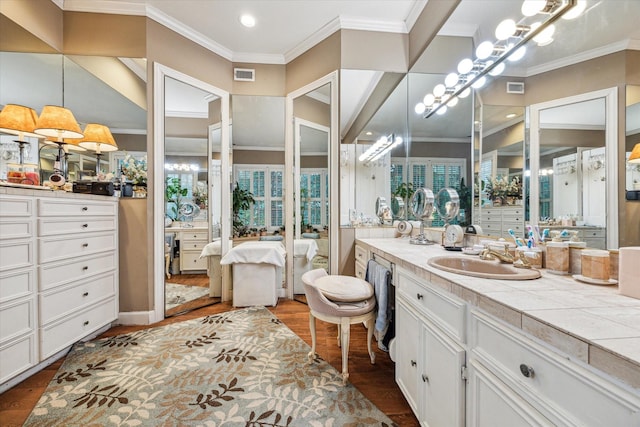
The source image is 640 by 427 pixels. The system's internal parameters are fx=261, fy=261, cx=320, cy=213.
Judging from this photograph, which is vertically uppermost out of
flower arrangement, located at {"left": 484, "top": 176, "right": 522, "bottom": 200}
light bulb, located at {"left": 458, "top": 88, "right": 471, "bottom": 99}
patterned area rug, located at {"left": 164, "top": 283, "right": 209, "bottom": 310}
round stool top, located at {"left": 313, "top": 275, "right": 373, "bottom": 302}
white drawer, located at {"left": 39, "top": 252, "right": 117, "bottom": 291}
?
light bulb, located at {"left": 458, "top": 88, "right": 471, "bottom": 99}

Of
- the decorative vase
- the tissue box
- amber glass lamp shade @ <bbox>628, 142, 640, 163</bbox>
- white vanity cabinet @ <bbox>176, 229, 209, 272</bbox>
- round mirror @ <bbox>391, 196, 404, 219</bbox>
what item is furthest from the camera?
white vanity cabinet @ <bbox>176, 229, 209, 272</bbox>

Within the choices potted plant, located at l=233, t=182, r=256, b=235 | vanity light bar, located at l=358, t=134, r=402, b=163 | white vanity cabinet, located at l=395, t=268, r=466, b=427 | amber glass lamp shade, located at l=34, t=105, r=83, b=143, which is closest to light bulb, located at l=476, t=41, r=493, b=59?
vanity light bar, located at l=358, t=134, r=402, b=163

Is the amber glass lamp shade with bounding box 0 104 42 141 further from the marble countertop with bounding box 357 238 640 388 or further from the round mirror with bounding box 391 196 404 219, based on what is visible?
the round mirror with bounding box 391 196 404 219

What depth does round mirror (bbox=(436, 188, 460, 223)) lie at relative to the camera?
208cm

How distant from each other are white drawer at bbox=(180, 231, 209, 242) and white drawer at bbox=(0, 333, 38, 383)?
146 centimetres

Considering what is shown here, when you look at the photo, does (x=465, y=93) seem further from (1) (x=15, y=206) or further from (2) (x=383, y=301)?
(1) (x=15, y=206)

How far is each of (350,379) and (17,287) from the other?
219cm

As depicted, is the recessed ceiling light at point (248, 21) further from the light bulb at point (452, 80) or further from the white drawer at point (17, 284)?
the white drawer at point (17, 284)

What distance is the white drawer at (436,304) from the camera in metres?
1.00

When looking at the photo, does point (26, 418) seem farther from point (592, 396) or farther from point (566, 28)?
point (566, 28)

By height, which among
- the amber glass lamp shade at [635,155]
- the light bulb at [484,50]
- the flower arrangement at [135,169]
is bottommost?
the amber glass lamp shade at [635,155]

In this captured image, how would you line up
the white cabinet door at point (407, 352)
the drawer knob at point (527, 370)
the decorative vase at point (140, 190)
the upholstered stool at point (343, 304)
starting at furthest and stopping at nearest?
the decorative vase at point (140, 190) < the upholstered stool at point (343, 304) < the white cabinet door at point (407, 352) < the drawer knob at point (527, 370)

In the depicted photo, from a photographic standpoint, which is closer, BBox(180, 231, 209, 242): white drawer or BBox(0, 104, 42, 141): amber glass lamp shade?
BBox(0, 104, 42, 141): amber glass lamp shade

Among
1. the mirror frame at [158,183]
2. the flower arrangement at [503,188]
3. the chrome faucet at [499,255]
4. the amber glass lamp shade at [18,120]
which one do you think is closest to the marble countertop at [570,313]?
the chrome faucet at [499,255]
